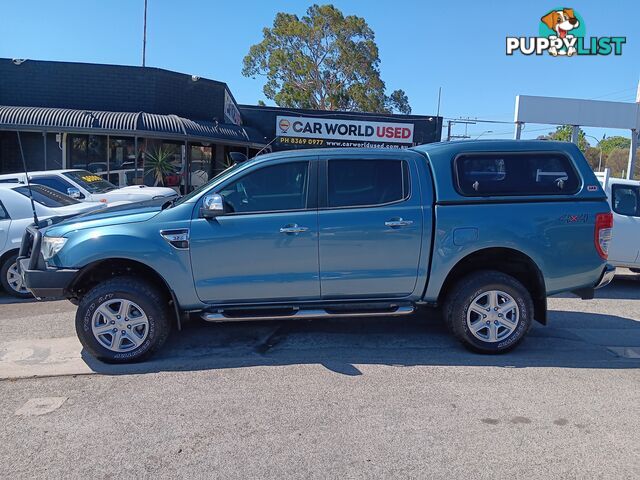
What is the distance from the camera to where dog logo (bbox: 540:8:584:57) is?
20266 millimetres

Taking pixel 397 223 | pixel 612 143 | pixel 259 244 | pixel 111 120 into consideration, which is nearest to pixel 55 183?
pixel 259 244

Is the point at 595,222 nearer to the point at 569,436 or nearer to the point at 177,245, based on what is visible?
the point at 569,436

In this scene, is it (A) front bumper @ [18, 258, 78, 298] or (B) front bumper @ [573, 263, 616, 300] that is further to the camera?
(B) front bumper @ [573, 263, 616, 300]

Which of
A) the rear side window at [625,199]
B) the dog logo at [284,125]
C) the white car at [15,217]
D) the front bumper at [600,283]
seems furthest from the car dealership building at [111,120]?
the front bumper at [600,283]

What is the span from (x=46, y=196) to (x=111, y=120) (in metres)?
9.33

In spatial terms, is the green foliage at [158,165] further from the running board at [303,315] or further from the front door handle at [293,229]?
the front door handle at [293,229]

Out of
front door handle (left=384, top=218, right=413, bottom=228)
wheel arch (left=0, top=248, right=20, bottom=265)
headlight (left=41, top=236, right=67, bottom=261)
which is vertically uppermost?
front door handle (left=384, top=218, right=413, bottom=228)

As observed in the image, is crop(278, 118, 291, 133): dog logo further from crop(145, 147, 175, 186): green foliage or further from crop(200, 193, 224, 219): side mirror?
crop(200, 193, 224, 219): side mirror

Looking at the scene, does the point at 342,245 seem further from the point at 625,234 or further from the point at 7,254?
the point at 625,234

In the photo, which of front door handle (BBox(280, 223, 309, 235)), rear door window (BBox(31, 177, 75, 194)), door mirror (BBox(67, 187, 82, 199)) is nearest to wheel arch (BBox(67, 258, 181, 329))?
front door handle (BBox(280, 223, 309, 235))

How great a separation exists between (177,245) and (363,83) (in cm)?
3551

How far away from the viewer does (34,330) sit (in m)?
5.54

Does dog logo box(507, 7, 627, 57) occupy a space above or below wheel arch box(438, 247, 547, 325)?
above

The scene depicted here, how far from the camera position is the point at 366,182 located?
189 inches
